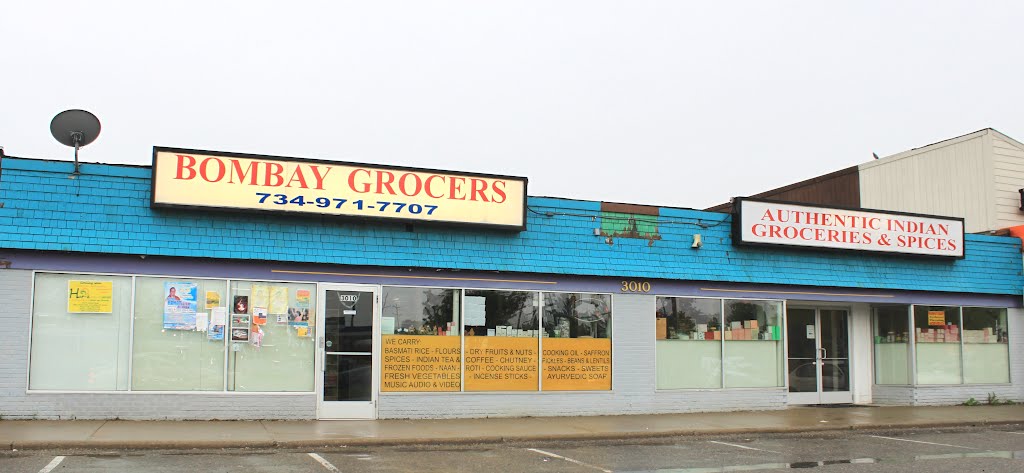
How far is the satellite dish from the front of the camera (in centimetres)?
1429

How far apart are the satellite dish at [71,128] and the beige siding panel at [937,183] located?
2006 cm

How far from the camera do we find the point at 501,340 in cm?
1656

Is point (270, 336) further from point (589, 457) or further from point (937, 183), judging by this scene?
point (937, 183)

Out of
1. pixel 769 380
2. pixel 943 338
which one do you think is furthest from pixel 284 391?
pixel 943 338

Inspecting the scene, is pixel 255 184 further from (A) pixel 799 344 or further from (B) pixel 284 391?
(A) pixel 799 344

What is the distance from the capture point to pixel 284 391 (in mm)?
15055

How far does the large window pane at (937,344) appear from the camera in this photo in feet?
67.4

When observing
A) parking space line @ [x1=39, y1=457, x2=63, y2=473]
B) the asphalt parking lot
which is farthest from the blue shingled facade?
parking space line @ [x1=39, y1=457, x2=63, y2=473]

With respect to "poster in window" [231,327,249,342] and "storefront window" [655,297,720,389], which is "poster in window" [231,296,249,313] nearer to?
"poster in window" [231,327,249,342]

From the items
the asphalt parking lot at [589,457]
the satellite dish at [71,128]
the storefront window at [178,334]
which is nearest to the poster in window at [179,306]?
the storefront window at [178,334]

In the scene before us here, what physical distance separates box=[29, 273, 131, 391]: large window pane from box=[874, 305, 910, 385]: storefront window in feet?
51.5

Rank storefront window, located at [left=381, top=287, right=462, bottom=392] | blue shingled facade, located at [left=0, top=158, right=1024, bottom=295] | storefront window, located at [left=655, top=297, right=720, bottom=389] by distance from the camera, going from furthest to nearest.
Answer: storefront window, located at [left=655, top=297, right=720, bottom=389], storefront window, located at [left=381, top=287, right=462, bottom=392], blue shingled facade, located at [left=0, top=158, right=1024, bottom=295]

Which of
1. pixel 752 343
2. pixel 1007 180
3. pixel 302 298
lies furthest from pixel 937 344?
pixel 302 298

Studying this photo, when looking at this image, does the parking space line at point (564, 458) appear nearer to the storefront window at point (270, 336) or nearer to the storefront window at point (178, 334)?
the storefront window at point (270, 336)
